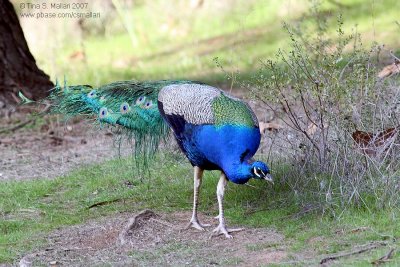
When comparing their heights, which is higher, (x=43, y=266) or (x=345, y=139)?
(x=345, y=139)

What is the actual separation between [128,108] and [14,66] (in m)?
4.50

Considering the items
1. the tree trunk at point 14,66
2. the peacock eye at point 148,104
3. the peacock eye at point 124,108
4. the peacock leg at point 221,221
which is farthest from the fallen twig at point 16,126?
the peacock leg at point 221,221

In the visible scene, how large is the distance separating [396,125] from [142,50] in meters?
10.2

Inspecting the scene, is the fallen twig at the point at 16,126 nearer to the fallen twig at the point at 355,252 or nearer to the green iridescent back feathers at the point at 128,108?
the green iridescent back feathers at the point at 128,108

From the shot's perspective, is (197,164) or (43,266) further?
(197,164)

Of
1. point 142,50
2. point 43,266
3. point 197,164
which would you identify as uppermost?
point 197,164

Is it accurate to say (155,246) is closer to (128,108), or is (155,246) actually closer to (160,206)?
(160,206)

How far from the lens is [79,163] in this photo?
8.48 meters

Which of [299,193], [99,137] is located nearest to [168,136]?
[299,193]

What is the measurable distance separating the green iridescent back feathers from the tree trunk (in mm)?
3824

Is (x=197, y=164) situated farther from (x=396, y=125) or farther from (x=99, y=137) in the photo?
(x=99, y=137)

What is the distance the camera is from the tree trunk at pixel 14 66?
10445 mm

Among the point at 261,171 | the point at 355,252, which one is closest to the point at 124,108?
the point at 261,171

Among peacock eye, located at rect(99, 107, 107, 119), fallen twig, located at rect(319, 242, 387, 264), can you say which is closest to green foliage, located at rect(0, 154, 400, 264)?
fallen twig, located at rect(319, 242, 387, 264)
